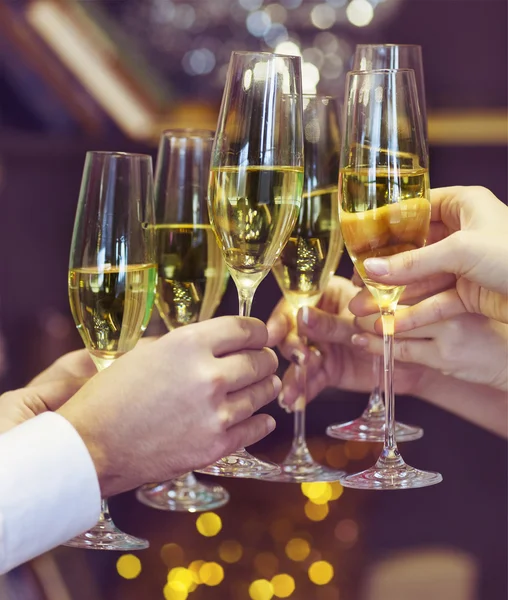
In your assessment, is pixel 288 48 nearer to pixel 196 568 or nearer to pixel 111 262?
pixel 111 262

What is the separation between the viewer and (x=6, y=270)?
3201 millimetres

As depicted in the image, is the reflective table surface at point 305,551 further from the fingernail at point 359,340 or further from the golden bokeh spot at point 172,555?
the fingernail at point 359,340

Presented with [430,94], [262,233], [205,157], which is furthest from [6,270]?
[262,233]

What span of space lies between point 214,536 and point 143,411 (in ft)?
0.96

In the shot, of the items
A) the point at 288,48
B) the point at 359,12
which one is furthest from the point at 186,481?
the point at 359,12

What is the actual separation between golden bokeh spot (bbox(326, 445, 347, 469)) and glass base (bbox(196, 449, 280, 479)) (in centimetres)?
27

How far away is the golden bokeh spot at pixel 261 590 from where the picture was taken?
3.12ft

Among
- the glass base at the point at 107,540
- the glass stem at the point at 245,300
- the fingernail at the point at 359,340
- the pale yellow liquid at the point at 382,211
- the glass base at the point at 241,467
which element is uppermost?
the pale yellow liquid at the point at 382,211

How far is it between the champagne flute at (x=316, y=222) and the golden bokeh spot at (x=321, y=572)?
163mm

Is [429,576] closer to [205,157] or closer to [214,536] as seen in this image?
[214,536]

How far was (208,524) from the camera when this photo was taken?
1181 millimetres

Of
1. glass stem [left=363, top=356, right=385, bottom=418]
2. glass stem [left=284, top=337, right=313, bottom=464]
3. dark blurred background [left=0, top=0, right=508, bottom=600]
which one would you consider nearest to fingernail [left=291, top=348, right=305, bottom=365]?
glass stem [left=284, top=337, right=313, bottom=464]

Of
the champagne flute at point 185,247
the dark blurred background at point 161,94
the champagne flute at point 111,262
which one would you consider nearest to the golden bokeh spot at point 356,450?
the champagne flute at point 185,247

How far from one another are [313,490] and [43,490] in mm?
514
